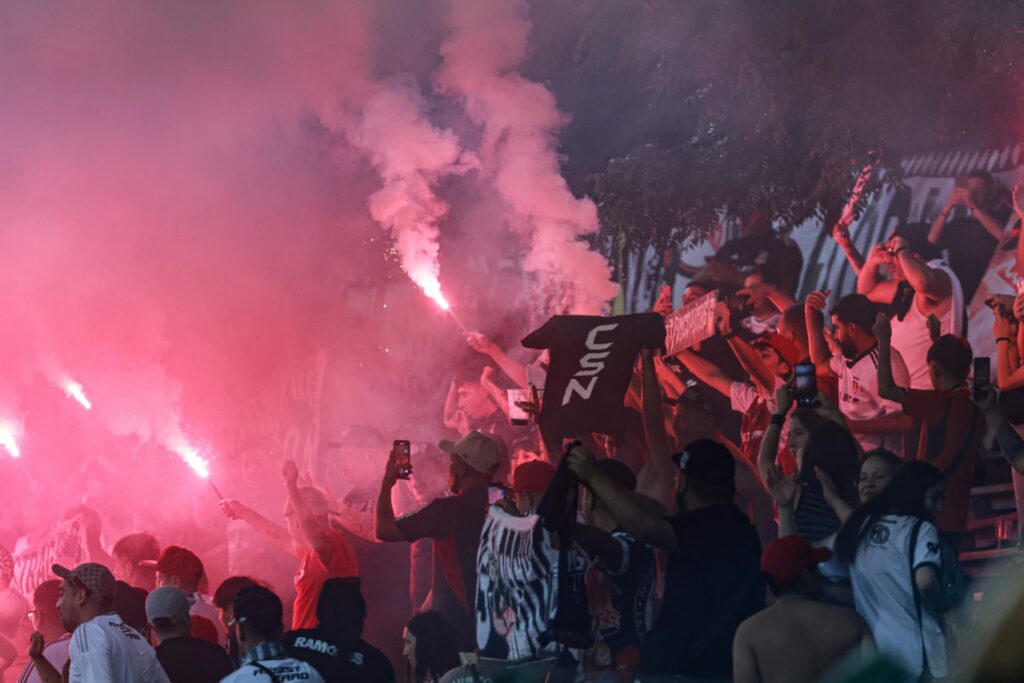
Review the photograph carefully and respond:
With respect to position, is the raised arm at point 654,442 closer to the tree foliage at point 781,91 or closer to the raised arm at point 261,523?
the tree foliage at point 781,91

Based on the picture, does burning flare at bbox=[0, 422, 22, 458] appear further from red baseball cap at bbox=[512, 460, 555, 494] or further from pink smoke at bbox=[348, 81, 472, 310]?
red baseball cap at bbox=[512, 460, 555, 494]

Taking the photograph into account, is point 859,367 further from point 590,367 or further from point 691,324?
point 590,367

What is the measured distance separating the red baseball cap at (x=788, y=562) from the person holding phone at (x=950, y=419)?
8.89 ft

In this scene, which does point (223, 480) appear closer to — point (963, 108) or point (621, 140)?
point (621, 140)

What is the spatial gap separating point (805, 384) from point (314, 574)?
3.39 meters

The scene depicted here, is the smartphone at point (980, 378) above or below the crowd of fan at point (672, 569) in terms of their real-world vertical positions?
above

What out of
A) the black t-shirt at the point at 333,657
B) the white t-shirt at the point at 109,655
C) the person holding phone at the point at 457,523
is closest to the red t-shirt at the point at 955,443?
the person holding phone at the point at 457,523

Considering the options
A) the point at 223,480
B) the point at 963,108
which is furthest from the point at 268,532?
the point at 963,108

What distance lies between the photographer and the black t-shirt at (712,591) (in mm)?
4535

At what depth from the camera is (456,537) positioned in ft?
21.4

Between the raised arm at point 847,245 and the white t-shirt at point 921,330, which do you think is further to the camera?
the raised arm at point 847,245

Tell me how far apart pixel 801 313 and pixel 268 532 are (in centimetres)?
392

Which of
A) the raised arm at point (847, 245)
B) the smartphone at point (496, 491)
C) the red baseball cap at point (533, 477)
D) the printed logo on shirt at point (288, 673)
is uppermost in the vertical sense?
the raised arm at point (847, 245)

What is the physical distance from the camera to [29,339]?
11211 mm
